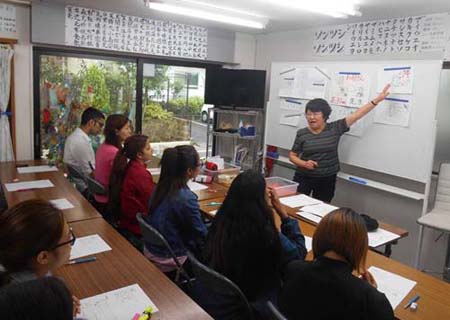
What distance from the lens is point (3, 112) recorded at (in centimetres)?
362

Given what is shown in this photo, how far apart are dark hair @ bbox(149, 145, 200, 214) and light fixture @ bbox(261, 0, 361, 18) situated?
160cm

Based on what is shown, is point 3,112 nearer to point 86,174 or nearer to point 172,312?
point 86,174

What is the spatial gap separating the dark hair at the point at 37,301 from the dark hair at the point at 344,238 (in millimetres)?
918

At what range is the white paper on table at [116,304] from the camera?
1.34 m

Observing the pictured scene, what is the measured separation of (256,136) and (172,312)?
11.7 feet

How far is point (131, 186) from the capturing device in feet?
8.61

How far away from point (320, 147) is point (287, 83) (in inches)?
47.0

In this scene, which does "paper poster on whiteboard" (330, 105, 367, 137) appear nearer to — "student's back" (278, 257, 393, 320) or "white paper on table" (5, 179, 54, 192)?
"student's back" (278, 257, 393, 320)

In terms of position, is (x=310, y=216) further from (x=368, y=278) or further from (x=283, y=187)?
(x=368, y=278)

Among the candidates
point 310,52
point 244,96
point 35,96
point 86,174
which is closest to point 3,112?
point 35,96

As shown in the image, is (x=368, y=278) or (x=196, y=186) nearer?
(x=368, y=278)

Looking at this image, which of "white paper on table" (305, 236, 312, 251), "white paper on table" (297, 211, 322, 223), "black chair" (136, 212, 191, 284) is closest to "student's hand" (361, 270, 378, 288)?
"white paper on table" (305, 236, 312, 251)

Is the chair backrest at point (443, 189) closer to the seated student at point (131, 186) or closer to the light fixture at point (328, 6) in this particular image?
the light fixture at point (328, 6)

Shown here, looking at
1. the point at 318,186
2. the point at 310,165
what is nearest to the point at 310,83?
the point at 310,165
